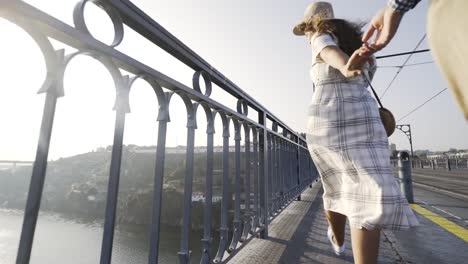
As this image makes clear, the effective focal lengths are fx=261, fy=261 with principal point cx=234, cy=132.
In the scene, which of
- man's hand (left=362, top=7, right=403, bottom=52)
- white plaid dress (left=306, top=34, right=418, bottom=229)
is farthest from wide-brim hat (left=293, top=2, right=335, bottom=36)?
man's hand (left=362, top=7, right=403, bottom=52)

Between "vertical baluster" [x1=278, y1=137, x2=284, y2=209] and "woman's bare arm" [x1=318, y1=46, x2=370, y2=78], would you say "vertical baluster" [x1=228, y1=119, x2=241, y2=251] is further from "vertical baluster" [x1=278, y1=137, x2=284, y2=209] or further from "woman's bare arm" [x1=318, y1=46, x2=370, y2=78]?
"vertical baluster" [x1=278, y1=137, x2=284, y2=209]

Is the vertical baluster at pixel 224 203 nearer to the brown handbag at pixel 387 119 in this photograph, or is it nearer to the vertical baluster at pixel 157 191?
the vertical baluster at pixel 157 191

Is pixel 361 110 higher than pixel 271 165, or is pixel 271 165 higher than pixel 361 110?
pixel 361 110

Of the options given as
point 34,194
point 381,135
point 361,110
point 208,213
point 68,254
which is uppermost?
point 361,110

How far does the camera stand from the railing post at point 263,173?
208 centimetres

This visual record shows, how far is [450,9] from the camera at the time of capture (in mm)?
387

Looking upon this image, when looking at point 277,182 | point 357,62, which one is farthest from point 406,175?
point 357,62

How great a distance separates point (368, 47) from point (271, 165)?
6.23 ft

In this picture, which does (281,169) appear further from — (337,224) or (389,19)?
(389,19)

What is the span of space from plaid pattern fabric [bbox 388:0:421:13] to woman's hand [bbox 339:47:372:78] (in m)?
0.16

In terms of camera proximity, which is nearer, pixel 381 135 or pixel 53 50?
pixel 53 50

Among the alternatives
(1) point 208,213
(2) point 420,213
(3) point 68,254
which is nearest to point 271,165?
(1) point 208,213

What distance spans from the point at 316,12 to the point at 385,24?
0.79m

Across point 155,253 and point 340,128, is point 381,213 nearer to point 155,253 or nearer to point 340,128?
point 340,128
